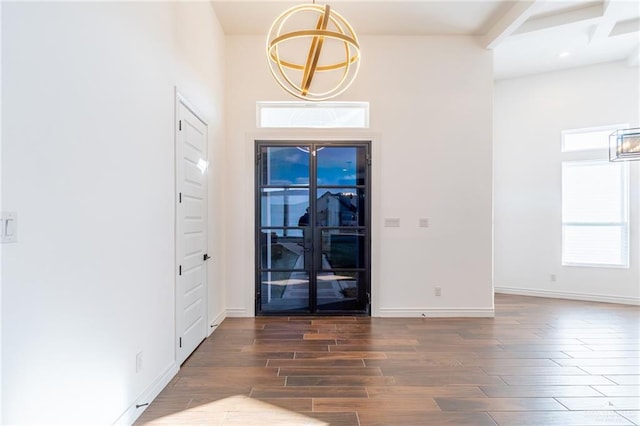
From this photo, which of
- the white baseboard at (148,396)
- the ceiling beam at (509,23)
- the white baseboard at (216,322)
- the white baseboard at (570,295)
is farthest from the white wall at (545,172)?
the white baseboard at (148,396)

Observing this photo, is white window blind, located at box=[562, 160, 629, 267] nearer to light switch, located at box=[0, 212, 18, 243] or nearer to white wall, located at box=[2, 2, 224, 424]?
white wall, located at box=[2, 2, 224, 424]

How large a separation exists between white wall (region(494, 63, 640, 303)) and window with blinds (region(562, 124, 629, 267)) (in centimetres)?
11

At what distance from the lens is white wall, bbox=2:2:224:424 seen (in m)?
1.40

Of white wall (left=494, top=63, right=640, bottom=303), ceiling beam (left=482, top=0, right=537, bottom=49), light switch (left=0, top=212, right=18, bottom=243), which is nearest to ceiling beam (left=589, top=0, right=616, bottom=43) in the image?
ceiling beam (left=482, top=0, right=537, bottom=49)

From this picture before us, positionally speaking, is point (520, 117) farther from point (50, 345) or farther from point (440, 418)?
point (50, 345)

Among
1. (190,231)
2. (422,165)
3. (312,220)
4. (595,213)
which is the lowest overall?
(190,231)

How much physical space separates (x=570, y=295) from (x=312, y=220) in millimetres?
4630

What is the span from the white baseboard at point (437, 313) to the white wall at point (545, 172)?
183 cm

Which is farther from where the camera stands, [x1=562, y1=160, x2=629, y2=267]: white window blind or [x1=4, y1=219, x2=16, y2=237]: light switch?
[x1=562, y1=160, x2=629, y2=267]: white window blind

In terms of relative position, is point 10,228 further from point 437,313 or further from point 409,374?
point 437,313

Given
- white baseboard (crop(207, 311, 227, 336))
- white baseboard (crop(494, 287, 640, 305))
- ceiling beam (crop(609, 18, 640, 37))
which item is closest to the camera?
white baseboard (crop(207, 311, 227, 336))

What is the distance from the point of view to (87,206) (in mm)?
1807

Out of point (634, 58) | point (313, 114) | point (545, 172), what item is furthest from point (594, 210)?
Result: point (313, 114)

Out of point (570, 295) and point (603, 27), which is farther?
point (570, 295)
